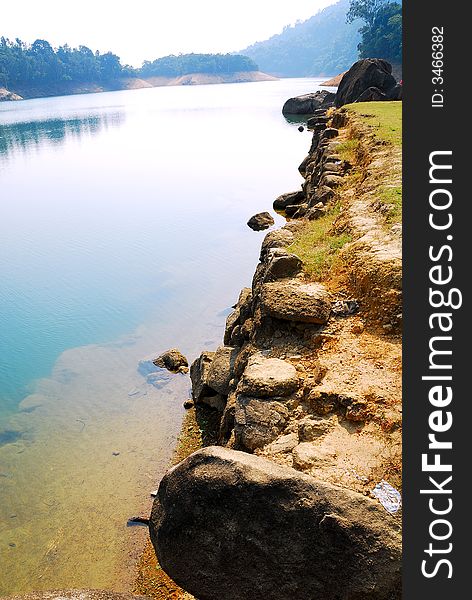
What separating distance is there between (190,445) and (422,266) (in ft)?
24.5

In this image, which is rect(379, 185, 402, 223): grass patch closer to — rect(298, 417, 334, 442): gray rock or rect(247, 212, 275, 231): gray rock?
rect(298, 417, 334, 442): gray rock

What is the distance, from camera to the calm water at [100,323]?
9195mm

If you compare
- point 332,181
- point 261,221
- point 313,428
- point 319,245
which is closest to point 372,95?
point 261,221

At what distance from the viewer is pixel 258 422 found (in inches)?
263

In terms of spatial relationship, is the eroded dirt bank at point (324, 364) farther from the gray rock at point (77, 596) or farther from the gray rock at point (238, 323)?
the gray rock at point (77, 596)

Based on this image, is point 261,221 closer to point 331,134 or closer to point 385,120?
point 331,134

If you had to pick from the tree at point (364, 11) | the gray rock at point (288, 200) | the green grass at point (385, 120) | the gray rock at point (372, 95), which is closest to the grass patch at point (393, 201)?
the green grass at point (385, 120)

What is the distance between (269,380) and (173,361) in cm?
666

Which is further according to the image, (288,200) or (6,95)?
(6,95)

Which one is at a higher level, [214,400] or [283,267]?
[283,267]

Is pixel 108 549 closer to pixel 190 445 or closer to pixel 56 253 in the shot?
pixel 190 445

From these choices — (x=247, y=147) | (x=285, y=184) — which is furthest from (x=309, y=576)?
(x=247, y=147)

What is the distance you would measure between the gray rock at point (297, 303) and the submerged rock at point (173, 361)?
513 centimetres

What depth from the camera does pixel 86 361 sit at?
14484mm
